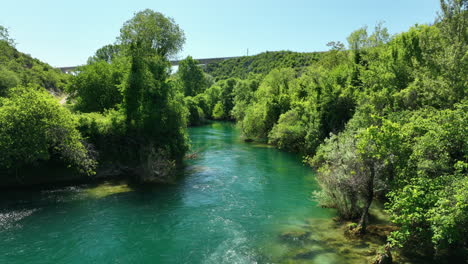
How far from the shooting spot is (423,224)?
13539 millimetres

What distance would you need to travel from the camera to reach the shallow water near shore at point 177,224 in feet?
52.4

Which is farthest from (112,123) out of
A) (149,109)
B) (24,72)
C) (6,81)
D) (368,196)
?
(24,72)

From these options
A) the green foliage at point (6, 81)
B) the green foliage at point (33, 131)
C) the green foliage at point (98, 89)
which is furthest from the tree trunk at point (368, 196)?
the green foliage at point (6, 81)

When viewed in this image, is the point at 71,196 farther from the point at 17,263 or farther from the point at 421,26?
the point at 421,26

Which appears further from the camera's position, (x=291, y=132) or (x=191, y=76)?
(x=191, y=76)

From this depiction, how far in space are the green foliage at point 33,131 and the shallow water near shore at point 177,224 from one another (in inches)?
133

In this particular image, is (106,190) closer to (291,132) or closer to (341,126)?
(291,132)

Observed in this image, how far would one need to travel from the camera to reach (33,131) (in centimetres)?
2352

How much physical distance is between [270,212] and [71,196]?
54.1ft

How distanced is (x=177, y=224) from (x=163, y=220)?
1.29 metres

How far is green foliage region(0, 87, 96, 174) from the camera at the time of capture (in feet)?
75.1

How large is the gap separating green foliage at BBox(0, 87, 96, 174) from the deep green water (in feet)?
11.0

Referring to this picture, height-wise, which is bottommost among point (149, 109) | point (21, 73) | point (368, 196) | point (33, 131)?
point (368, 196)

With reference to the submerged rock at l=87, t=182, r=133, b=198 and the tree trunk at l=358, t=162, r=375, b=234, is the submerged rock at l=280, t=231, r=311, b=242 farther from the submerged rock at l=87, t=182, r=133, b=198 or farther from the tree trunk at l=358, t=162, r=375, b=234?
the submerged rock at l=87, t=182, r=133, b=198
